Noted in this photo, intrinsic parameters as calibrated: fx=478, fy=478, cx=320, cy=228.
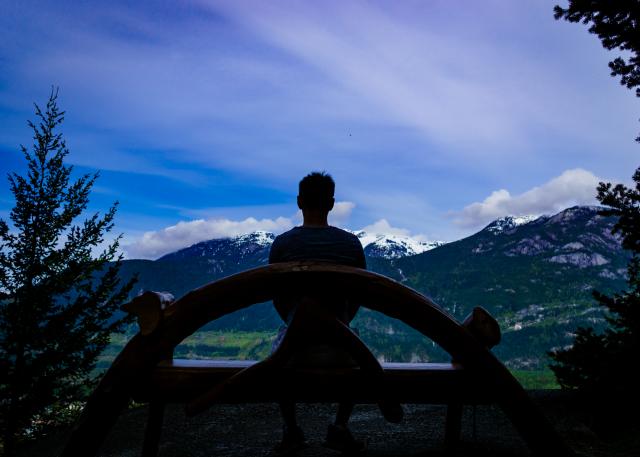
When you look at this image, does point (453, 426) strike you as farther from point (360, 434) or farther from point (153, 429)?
point (153, 429)

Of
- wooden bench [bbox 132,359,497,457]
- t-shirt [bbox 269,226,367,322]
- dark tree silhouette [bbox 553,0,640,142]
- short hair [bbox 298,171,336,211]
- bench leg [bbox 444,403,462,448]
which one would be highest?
dark tree silhouette [bbox 553,0,640,142]

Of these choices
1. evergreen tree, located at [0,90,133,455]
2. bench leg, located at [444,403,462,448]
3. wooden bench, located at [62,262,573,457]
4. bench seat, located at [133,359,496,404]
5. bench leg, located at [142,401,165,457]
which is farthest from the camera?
evergreen tree, located at [0,90,133,455]

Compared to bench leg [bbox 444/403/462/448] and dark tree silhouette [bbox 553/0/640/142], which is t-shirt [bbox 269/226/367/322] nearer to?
bench leg [bbox 444/403/462/448]

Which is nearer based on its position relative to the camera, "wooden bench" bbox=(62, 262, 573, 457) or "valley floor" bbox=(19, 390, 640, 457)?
"wooden bench" bbox=(62, 262, 573, 457)

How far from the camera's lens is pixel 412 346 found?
18112 cm

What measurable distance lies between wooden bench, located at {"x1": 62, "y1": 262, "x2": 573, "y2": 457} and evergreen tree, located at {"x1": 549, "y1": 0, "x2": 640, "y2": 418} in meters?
3.93

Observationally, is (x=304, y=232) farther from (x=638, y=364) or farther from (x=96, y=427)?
(x=638, y=364)

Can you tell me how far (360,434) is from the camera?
5.32m

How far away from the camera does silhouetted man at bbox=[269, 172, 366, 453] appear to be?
9.86 feet

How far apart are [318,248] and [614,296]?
491 centimetres

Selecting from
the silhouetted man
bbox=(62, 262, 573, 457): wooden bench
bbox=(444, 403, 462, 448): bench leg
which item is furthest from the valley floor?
bbox=(62, 262, 573, 457): wooden bench

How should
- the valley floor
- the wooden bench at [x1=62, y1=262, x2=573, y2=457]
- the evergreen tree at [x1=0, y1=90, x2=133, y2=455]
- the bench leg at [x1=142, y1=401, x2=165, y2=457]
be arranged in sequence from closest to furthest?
the wooden bench at [x1=62, y1=262, x2=573, y2=457], the bench leg at [x1=142, y1=401, x2=165, y2=457], the valley floor, the evergreen tree at [x1=0, y1=90, x2=133, y2=455]

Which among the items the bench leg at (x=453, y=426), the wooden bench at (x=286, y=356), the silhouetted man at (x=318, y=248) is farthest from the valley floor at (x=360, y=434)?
the wooden bench at (x=286, y=356)

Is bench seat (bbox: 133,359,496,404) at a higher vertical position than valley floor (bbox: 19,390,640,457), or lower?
higher
